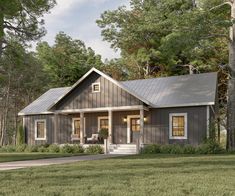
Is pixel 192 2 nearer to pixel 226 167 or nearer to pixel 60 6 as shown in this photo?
pixel 60 6

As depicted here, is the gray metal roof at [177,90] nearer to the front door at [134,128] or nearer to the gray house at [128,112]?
the gray house at [128,112]

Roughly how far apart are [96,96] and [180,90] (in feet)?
17.7

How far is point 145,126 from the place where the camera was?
77.3 feet

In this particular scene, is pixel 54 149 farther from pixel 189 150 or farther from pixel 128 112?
pixel 189 150

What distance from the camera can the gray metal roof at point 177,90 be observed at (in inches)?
862

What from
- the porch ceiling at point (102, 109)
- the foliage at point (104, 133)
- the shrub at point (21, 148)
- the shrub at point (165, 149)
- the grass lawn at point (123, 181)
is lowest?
the shrub at point (21, 148)

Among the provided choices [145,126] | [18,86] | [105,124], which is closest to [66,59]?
[18,86]

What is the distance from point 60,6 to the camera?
21.9 m

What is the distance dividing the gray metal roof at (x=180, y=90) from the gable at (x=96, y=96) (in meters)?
1.73

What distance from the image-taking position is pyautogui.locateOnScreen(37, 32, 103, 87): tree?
43906mm

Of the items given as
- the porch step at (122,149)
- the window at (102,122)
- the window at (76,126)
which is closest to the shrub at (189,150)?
the porch step at (122,149)

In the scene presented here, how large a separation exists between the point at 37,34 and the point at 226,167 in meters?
13.0

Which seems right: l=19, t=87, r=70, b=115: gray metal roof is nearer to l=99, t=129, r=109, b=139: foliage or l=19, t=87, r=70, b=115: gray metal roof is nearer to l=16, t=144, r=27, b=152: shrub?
l=16, t=144, r=27, b=152: shrub

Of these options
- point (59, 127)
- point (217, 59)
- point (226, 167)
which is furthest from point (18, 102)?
point (226, 167)
